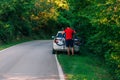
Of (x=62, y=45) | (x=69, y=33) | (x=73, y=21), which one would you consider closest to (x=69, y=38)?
(x=69, y=33)

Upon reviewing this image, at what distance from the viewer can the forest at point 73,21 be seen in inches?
607

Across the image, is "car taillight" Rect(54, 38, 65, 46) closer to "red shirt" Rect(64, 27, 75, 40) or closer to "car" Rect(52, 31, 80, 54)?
"car" Rect(52, 31, 80, 54)

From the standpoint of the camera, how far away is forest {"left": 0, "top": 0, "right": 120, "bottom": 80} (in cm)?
1543

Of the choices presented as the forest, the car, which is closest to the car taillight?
the car

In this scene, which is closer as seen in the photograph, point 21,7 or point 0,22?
point 0,22

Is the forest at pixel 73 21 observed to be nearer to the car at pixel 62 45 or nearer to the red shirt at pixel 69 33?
the car at pixel 62 45

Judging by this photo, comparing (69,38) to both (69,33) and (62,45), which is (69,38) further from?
(62,45)

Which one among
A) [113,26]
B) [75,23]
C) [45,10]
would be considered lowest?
[45,10]

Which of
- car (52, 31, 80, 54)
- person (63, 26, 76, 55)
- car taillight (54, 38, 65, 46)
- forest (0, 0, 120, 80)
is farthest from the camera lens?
car taillight (54, 38, 65, 46)

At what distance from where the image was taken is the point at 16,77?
14242 mm

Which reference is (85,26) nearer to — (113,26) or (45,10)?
(113,26)

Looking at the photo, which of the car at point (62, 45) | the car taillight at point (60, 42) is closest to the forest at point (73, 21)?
the car at point (62, 45)

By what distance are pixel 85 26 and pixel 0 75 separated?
1516 cm

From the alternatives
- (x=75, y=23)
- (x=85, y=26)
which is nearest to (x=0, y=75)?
(x=85, y=26)
